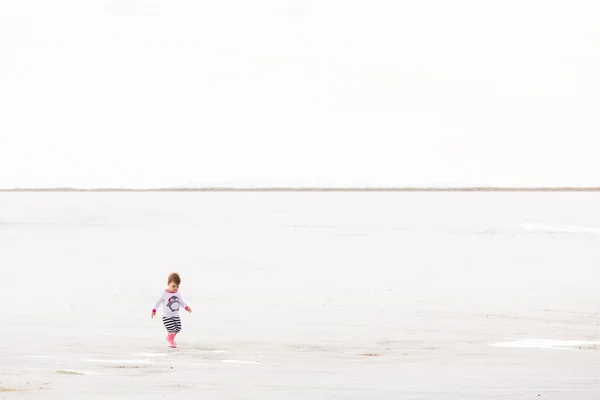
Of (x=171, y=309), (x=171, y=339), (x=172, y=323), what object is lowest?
(x=171, y=339)

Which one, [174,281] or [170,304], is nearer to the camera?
[174,281]

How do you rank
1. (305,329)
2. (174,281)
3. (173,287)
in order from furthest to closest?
1. (305,329)
2. (173,287)
3. (174,281)

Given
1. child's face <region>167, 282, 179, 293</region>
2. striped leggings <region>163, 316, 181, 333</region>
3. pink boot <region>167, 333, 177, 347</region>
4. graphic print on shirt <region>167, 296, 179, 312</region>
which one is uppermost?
child's face <region>167, 282, 179, 293</region>

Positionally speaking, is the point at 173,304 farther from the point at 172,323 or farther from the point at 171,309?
the point at 172,323

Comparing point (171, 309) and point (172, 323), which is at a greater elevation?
point (171, 309)

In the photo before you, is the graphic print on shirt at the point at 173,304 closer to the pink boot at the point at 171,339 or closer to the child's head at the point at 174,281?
the child's head at the point at 174,281

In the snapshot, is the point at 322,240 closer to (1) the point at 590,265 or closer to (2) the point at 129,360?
(1) the point at 590,265

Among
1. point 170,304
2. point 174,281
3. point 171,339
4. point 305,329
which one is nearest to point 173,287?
point 174,281

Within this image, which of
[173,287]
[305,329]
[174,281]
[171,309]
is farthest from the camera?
A: [305,329]

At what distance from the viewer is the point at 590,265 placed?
134ft

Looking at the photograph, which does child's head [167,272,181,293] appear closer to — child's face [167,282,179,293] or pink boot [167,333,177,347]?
child's face [167,282,179,293]

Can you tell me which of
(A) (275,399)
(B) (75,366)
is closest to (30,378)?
(B) (75,366)

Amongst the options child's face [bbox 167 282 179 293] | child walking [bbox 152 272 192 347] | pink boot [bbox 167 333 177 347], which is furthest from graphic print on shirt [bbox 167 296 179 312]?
pink boot [bbox 167 333 177 347]

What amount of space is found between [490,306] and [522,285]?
22.4ft
